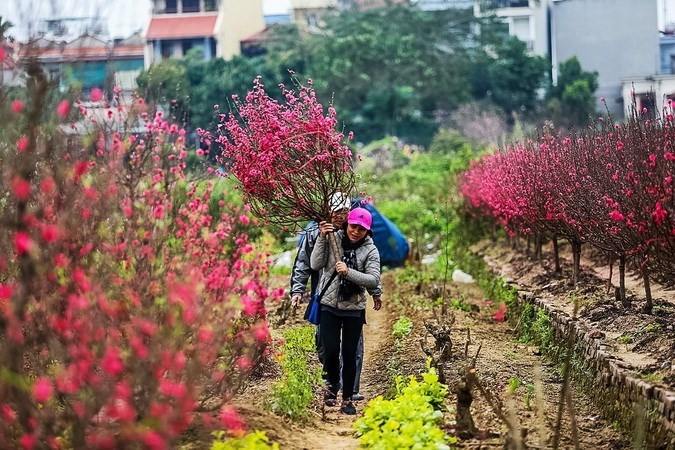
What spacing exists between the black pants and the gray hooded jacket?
146 mm

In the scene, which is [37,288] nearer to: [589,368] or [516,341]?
[589,368]

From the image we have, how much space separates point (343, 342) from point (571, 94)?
5165 centimetres

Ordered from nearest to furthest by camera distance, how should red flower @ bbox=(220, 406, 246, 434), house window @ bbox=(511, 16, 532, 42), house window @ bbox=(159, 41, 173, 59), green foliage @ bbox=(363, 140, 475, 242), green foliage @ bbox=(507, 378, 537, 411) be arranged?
red flower @ bbox=(220, 406, 246, 434), green foliage @ bbox=(507, 378, 537, 411), green foliage @ bbox=(363, 140, 475, 242), house window @ bbox=(159, 41, 173, 59), house window @ bbox=(511, 16, 532, 42)

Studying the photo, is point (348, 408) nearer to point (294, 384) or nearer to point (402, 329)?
point (294, 384)

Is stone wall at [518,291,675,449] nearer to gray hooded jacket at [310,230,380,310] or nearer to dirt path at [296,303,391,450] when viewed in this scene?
gray hooded jacket at [310,230,380,310]

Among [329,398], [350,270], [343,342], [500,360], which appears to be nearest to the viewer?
[350,270]

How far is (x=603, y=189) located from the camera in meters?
11.6

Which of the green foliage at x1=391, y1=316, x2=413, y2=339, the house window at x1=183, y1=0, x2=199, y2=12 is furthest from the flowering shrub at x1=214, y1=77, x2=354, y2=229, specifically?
the house window at x1=183, y1=0, x2=199, y2=12

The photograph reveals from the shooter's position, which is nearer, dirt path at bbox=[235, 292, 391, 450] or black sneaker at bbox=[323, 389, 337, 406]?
dirt path at bbox=[235, 292, 391, 450]

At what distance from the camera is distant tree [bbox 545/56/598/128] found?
5859cm

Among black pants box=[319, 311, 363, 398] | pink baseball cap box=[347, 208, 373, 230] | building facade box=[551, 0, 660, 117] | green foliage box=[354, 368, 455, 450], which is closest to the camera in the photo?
green foliage box=[354, 368, 455, 450]

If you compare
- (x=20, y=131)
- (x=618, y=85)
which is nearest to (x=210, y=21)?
(x=618, y=85)

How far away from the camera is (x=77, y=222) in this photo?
21.0 feet

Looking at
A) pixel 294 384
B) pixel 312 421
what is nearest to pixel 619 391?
pixel 312 421
